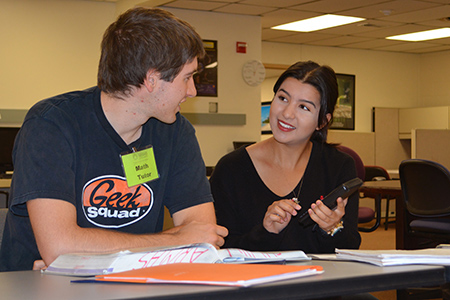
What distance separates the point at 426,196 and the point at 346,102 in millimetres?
5382

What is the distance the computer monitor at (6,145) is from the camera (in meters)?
6.06

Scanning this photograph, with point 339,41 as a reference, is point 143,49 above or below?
below

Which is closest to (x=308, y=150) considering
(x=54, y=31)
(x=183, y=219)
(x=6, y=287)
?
(x=183, y=219)

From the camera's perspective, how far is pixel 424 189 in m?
4.34

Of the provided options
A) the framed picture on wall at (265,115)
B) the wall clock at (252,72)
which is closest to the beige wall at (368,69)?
the framed picture on wall at (265,115)

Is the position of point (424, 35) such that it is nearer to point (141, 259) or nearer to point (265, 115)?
point (265, 115)

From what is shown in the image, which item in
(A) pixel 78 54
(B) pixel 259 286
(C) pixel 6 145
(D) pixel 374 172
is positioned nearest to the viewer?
(B) pixel 259 286

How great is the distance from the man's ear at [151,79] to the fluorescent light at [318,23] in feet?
19.2

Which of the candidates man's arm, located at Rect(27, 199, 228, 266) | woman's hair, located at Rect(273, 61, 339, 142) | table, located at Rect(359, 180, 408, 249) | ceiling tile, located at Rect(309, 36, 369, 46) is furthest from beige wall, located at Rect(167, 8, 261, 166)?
man's arm, located at Rect(27, 199, 228, 266)

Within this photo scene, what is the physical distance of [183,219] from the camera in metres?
1.90

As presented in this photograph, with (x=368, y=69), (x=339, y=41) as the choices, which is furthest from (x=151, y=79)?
(x=368, y=69)

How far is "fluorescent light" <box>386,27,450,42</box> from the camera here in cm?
835

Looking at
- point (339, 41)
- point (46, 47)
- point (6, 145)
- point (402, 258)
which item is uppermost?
point (339, 41)

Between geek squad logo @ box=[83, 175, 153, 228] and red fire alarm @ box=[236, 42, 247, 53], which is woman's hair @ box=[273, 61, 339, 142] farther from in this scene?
red fire alarm @ box=[236, 42, 247, 53]
